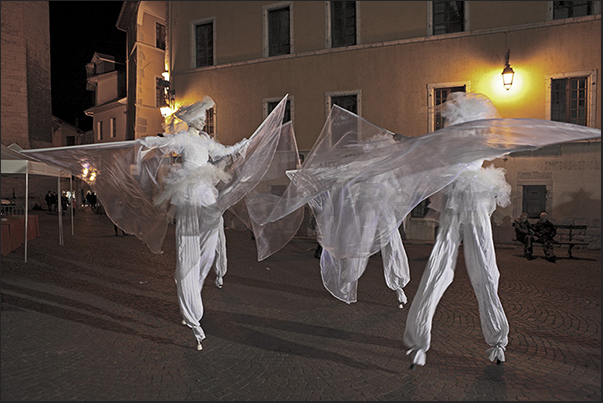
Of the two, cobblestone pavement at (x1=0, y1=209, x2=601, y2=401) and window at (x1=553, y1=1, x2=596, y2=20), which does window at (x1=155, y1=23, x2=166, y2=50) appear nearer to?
window at (x1=553, y1=1, x2=596, y2=20)

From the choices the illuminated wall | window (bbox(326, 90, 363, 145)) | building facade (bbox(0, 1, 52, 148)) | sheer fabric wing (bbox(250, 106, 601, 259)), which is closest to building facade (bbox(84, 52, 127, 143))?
building facade (bbox(0, 1, 52, 148))

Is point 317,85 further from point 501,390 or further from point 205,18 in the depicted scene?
point 501,390

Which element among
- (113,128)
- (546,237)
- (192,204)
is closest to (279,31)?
(546,237)

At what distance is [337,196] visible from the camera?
179 inches

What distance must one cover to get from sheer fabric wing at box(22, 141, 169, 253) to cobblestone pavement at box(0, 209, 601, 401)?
1.21 metres

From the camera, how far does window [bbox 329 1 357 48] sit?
16641mm

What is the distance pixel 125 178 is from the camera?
522cm

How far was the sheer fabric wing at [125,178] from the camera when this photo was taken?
5.08 meters

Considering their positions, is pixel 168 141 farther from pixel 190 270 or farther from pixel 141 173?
pixel 190 270

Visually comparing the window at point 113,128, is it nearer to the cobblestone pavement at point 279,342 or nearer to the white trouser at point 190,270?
the cobblestone pavement at point 279,342

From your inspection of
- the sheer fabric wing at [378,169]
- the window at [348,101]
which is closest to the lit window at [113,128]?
the window at [348,101]

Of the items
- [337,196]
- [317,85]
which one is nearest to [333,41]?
[317,85]

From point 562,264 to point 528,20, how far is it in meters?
8.44

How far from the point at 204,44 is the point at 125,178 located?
16232 mm
